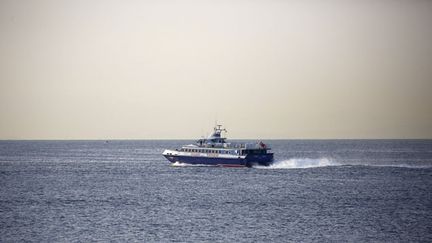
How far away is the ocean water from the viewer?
66750 millimetres

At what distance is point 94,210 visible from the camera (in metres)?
82.8

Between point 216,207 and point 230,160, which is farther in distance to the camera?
point 230,160

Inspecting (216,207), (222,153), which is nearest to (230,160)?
(222,153)

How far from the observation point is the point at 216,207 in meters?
84.9

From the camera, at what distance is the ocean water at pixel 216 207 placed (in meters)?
66.8

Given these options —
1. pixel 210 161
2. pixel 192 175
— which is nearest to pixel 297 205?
pixel 192 175

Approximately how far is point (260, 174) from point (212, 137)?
1611cm

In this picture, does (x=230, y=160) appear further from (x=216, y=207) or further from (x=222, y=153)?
(x=216, y=207)

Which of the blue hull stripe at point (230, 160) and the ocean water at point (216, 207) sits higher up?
the blue hull stripe at point (230, 160)

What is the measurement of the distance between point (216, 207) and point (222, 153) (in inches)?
2326

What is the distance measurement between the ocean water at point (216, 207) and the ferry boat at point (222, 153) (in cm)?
365

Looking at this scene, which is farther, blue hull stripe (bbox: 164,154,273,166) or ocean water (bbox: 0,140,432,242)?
blue hull stripe (bbox: 164,154,273,166)

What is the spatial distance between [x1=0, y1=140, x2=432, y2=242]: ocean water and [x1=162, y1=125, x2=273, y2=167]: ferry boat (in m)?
3.65

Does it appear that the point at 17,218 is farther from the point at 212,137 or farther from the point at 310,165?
the point at 310,165
